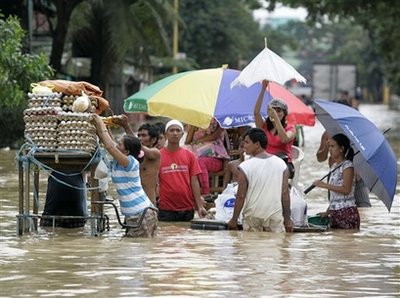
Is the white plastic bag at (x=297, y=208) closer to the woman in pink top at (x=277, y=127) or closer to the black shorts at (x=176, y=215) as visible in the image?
the woman in pink top at (x=277, y=127)

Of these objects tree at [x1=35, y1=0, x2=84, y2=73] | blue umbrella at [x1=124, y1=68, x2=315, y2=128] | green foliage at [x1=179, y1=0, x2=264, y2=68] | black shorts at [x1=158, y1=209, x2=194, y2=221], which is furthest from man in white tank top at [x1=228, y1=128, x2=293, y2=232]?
green foliage at [x1=179, y1=0, x2=264, y2=68]

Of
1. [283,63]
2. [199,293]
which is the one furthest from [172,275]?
[283,63]

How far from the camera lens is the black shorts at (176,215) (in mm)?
16141

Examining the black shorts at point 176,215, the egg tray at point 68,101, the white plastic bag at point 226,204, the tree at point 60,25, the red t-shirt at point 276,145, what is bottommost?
the black shorts at point 176,215

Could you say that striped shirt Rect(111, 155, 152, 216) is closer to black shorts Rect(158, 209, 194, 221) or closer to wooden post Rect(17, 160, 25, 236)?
wooden post Rect(17, 160, 25, 236)

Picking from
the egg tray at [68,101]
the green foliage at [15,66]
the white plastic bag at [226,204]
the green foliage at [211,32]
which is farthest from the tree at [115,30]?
the egg tray at [68,101]

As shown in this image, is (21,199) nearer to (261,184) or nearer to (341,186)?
(261,184)

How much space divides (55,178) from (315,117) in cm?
404

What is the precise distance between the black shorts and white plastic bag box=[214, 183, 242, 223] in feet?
3.06

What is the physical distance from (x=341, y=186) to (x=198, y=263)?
366cm

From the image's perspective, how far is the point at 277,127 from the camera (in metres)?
15.3

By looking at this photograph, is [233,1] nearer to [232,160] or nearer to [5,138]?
[5,138]

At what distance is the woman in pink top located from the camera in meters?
15.3

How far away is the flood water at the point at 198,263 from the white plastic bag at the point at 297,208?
338 mm
